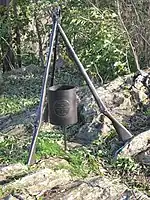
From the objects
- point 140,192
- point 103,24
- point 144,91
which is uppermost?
point 103,24

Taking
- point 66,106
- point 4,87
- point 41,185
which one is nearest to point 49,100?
point 66,106

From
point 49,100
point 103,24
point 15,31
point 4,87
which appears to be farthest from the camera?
point 15,31

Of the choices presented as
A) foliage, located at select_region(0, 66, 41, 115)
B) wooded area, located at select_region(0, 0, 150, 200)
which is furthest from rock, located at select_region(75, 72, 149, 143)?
foliage, located at select_region(0, 66, 41, 115)

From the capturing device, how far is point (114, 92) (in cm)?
538

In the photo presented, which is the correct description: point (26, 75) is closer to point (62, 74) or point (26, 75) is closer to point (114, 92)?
point (62, 74)

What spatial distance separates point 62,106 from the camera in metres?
3.98

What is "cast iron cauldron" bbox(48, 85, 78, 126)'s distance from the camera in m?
3.96

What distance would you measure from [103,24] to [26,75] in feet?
8.61

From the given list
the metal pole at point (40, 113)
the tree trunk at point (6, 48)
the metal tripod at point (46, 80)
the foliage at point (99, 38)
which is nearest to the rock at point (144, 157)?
the metal tripod at point (46, 80)

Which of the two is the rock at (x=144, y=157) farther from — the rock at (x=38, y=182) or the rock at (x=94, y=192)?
the rock at (x=38, y=182)

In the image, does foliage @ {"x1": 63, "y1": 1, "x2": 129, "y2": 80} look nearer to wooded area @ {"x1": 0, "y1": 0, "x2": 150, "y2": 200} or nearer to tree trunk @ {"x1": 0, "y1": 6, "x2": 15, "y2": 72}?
wooded area @ {"x1": 0, "y1": 0, "x2": 150, "y2": 200}

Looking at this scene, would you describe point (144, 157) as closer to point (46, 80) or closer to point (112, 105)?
point (46, 80)

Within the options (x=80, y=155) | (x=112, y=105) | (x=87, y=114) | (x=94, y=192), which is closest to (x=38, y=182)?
(x=94, y=192)

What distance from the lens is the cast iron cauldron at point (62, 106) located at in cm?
396
